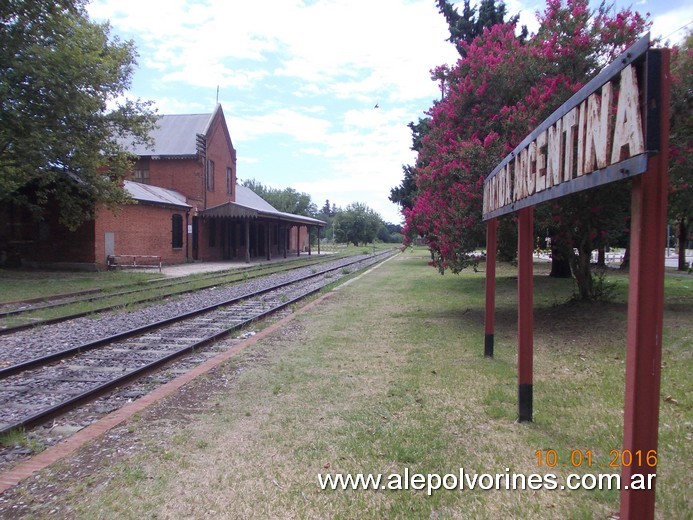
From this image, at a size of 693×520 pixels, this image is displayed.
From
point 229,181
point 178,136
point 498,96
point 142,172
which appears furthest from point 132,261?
point 498,96

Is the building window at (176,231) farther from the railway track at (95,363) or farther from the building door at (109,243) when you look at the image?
the railway track at (95,363)

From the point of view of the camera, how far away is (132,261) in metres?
25.0

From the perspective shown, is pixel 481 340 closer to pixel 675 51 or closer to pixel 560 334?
pixel 560 334

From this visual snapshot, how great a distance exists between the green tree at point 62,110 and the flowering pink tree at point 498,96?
12467 millimetres

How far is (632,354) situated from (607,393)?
3.07 meters

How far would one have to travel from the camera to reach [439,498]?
3133 mm

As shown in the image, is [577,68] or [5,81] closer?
[577,68]

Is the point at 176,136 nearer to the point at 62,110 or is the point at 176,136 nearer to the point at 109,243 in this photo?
the point at 109,243

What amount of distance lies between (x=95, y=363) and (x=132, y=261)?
19.4 metres

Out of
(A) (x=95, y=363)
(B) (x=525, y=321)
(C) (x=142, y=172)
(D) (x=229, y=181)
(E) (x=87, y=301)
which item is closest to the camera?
(B) (x=525, y=321)

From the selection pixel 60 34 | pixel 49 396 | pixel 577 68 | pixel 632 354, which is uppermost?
pixel 60 34

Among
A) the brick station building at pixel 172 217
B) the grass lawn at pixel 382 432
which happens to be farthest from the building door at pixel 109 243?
the grass lawn at pixel 382 432

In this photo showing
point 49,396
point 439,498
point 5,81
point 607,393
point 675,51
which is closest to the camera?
point 439,498

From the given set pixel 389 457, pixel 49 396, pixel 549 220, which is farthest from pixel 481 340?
pixel 49 396
